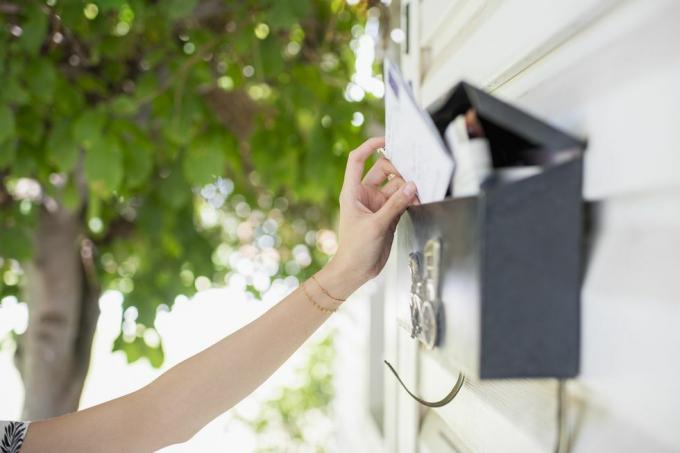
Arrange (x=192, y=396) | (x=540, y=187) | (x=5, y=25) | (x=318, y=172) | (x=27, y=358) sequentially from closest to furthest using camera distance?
(x=540, y=187)
(x=192, y=396)
(x=5, y=25)
(x=318, y=172)
(x=27, y=358)

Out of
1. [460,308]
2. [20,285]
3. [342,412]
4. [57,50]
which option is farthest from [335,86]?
[342,412]

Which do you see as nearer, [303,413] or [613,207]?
[613,207]

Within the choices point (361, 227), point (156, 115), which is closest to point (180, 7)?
point (156, 115)

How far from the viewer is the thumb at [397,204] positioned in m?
0.77

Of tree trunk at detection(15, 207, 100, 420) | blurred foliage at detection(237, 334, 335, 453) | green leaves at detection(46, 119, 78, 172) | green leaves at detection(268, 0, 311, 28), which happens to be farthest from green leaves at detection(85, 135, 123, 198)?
blurred foliage at detection(237, 334, 335, 453)

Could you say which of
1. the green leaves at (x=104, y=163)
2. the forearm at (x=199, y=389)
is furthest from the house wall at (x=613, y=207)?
the green leaves at (x=104, y=163)

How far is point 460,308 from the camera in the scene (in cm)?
57

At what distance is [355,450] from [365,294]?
0.82m

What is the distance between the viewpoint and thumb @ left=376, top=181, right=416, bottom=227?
771 millimetres

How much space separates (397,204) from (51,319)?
7.94ft

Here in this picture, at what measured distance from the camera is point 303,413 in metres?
5.29

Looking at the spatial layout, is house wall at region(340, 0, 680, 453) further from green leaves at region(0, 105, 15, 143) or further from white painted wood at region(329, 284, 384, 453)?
white painted wood at region(329, 284, 384, 453)

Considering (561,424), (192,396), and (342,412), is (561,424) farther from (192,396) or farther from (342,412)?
(342,412)

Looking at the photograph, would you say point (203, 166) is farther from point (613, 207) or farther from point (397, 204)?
point (613, 207)
